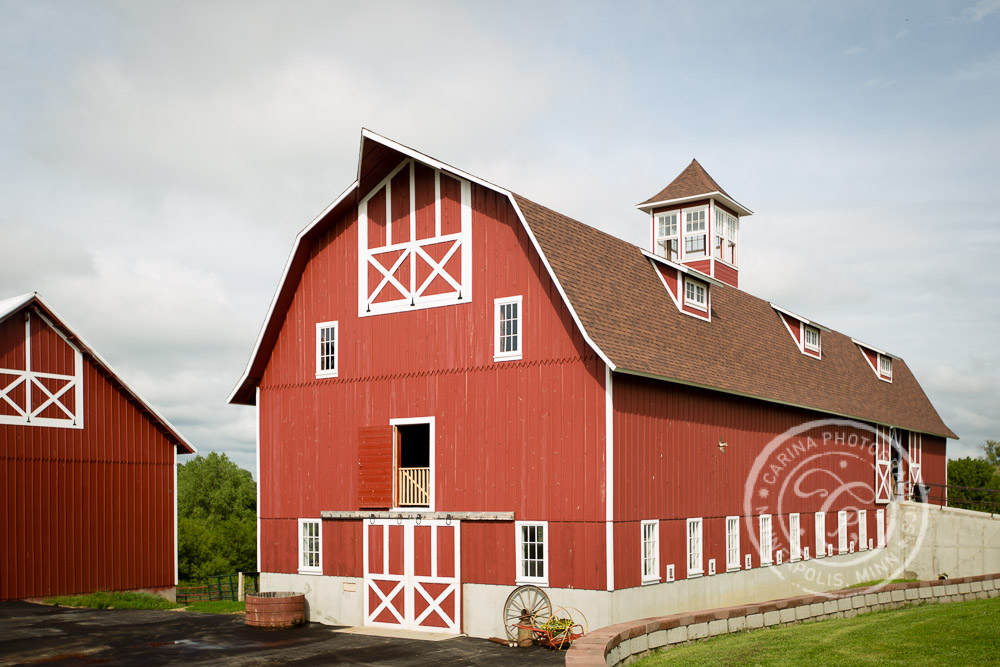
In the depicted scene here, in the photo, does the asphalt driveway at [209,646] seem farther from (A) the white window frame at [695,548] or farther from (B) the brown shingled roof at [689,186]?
(B) the brown shingled roof at [689,186]

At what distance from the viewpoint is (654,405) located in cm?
2005

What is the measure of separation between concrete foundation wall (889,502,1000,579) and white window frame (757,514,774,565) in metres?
10.9

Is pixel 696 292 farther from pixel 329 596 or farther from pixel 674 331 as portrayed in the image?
pixel 329 596

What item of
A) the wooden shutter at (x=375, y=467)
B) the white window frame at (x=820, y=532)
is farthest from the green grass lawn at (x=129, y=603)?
the white window frame at (x=820, y=532)

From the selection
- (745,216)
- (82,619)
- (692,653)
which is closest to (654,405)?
(692,653)

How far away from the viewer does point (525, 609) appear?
18.7 metres

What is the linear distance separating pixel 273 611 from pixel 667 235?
18435mm

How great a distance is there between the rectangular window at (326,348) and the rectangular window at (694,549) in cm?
886

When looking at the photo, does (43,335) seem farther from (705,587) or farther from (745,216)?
(745,216)

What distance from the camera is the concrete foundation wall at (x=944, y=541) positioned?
1305 inches

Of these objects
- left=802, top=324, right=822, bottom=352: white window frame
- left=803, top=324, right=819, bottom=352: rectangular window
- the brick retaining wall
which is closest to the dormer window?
left=802, top=324, right=822, bottom=352: white window frame

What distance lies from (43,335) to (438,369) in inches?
490

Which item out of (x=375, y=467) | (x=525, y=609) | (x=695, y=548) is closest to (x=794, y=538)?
(x=695, y=548)

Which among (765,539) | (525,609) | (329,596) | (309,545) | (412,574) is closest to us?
(525,609)
